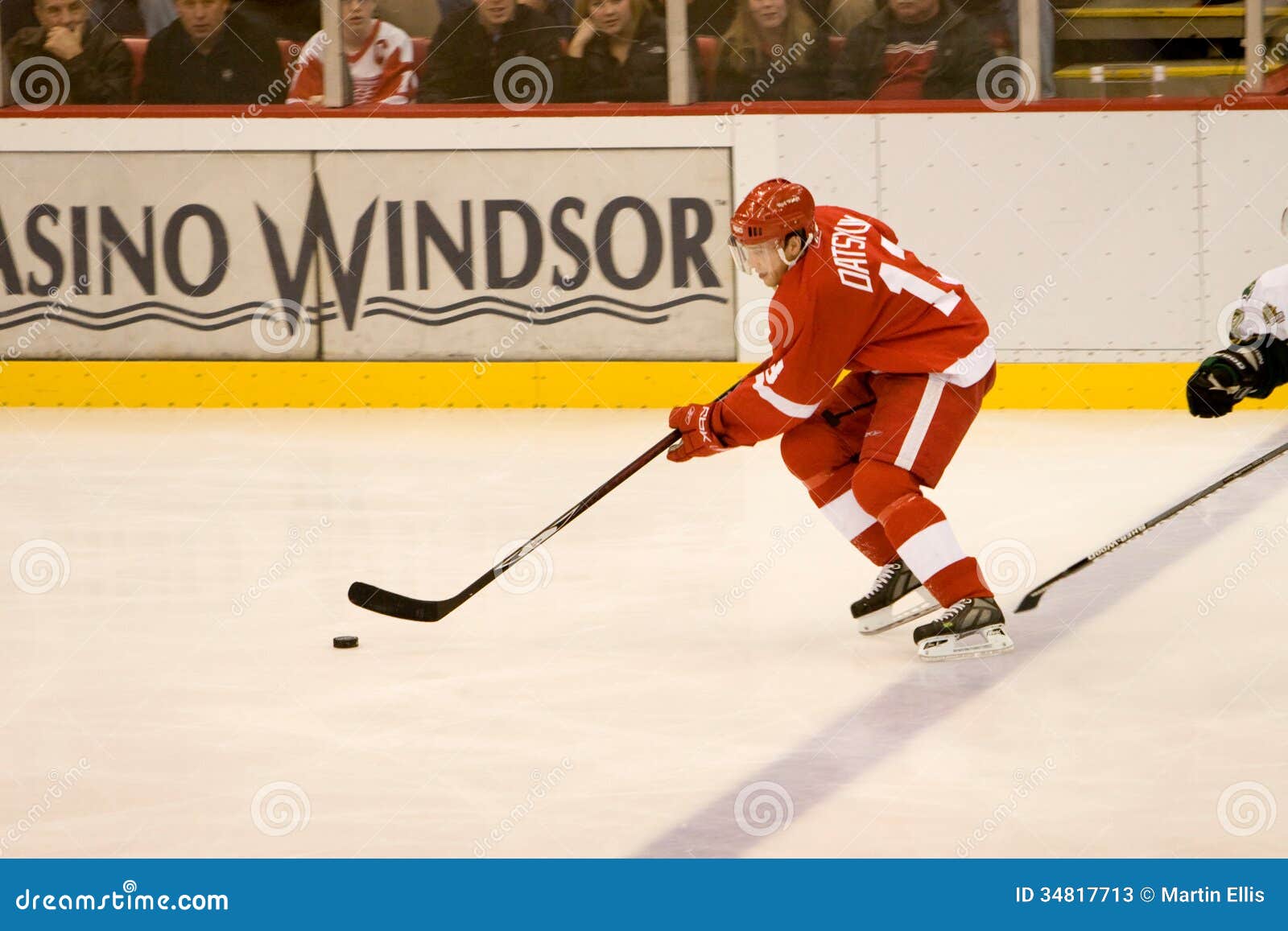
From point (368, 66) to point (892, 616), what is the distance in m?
4.17

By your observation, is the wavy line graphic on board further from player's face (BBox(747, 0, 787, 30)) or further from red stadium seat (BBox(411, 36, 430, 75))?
player's face (BBox(747, 0, 787, 30))

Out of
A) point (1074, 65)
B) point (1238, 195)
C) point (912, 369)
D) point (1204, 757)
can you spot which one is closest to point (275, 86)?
point (1074, 65)

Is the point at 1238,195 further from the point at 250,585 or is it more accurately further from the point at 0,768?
the point at 0,768

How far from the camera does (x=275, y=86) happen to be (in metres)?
7.27

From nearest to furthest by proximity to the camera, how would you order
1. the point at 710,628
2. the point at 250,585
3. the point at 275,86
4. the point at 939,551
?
the point at 939,551 < the point at 710,628 < the point at 250,585 < the point at 275,86

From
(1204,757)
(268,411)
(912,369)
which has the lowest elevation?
(268,411)

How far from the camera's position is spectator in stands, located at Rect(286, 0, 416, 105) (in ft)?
23.8

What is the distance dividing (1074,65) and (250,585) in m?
4.01

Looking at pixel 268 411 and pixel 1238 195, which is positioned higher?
pixel 1238 195
